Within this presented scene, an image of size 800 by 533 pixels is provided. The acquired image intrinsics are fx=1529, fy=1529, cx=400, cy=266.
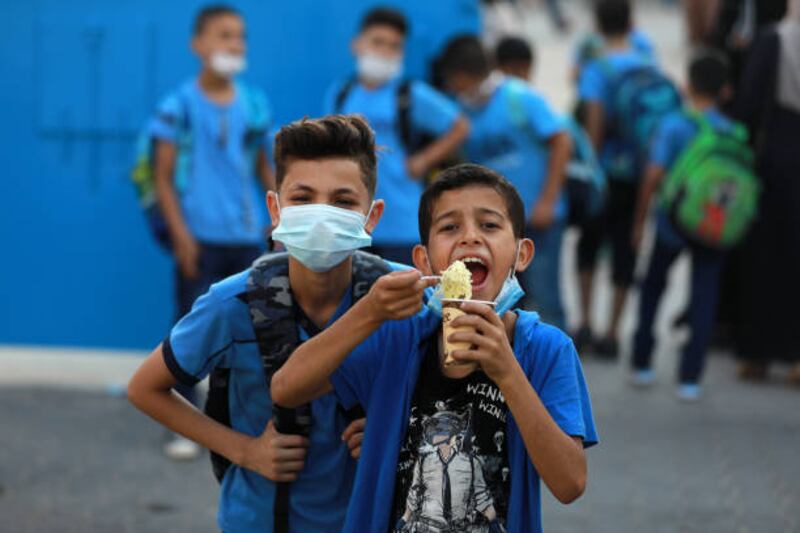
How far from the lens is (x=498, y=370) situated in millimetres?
2738

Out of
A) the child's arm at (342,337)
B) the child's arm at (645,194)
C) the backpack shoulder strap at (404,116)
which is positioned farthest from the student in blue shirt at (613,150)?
the child's arm at (342,337)

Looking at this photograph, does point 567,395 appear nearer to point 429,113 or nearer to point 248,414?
point 248,414

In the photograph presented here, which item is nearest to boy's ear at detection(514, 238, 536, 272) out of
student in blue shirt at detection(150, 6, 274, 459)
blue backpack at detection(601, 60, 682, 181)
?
student in blue shirt at detection(150, 6, 274, 459)

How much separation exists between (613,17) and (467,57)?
193 centimetres

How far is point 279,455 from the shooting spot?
3.26 meters

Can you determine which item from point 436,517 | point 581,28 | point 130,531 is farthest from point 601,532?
point 581,28

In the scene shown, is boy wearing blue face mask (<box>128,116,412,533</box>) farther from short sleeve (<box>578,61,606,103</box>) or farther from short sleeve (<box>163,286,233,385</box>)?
short sleeve (<box>578,61,606,103</box>)

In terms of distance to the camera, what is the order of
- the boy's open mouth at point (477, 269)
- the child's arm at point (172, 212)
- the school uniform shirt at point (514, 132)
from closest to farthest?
the boy's open mouth at point (477, 269) < the child's arm at point (172, 212) < the school uniform shirt at point (514, 132)

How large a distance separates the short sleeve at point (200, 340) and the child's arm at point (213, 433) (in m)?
0.04

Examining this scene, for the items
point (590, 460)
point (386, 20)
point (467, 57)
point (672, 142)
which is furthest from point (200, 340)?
point (672, 142)

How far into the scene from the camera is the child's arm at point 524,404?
272 cm

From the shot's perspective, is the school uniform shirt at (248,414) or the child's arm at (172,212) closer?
the school uniform shirt at (248,414)

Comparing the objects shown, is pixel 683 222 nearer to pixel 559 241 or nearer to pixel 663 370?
pixel 559 241

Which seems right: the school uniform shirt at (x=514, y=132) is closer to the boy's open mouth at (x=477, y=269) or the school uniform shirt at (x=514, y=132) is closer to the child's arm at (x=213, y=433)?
the child's arm at (x=213, y=433)
